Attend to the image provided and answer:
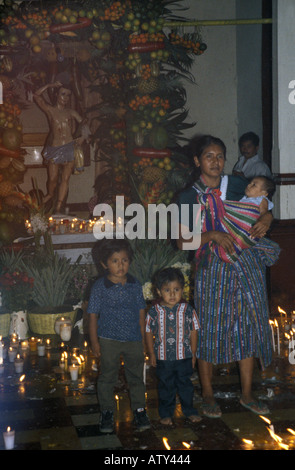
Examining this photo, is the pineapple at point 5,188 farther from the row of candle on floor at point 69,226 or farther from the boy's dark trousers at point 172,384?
the boy's dark trousers at point 172,384

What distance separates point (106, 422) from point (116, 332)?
657mm

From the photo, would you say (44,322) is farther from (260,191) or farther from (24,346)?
(260,191)

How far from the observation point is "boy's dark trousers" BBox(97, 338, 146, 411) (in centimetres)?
506

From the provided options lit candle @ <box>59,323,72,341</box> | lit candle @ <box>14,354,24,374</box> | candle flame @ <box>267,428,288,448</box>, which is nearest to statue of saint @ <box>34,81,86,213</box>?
lit candle @ <box>59,323,72,341</box>

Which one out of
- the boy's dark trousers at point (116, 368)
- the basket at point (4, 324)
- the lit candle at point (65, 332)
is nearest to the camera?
the boy's dark trousers at point (116, 368)

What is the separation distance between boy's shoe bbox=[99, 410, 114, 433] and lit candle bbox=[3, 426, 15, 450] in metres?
0.67

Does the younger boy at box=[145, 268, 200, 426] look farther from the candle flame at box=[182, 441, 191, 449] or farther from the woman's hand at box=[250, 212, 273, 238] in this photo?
the woman's hand at box=[250, 212, 273, 238]

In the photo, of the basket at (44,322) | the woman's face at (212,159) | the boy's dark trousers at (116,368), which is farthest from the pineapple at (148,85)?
the boy's dark trousers at (116,368)

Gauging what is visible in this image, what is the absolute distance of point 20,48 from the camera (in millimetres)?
10508

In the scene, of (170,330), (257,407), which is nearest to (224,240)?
(170,330)

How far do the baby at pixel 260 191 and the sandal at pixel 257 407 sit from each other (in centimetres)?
150

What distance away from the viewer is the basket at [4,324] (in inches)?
301

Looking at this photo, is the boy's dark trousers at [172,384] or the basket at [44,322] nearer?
the boy's dark trousers at [172,384]

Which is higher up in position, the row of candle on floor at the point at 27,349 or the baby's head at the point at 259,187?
the baby's head at the point at 259,187
